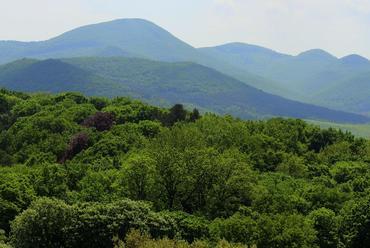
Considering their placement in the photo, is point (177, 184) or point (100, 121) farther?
point (100, 121)

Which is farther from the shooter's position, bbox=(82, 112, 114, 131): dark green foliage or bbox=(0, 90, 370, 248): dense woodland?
bbox=(82, 112, 114, 131): dark green foliage

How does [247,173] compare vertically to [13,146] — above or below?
above

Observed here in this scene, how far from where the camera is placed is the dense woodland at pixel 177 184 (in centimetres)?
4200

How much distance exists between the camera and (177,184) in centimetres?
5472

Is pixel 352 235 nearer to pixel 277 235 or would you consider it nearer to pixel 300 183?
pixel 277 235

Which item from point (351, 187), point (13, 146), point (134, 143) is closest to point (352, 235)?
point (351, 187)

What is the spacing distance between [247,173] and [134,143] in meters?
27.6

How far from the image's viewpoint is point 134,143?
80875 mm

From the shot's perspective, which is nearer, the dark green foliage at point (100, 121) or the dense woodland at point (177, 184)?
the dense woodland at point (177, 184)

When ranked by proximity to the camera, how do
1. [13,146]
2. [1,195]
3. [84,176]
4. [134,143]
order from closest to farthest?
[1,195], [84,176], [134,143], [13,146]

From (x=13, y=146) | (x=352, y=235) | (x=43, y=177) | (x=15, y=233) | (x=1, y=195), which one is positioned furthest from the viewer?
(x=13, y=146)

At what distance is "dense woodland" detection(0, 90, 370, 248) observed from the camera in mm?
42000

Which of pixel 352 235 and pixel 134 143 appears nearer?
pixel 352 235

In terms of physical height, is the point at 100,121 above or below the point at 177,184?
below
